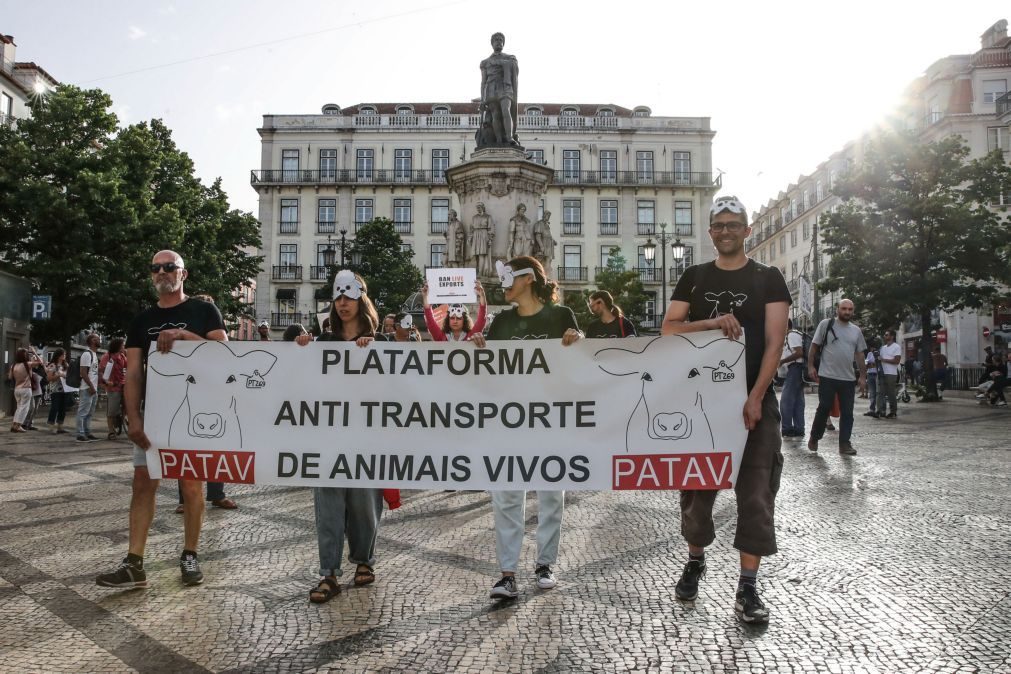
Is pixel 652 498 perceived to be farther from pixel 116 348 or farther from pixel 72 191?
pixel 72 191

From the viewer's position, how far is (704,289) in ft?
15.5

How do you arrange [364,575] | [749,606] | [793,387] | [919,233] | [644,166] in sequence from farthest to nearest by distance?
[644,166] → [919,233] → [793,387] → [364,575] → [749,606]

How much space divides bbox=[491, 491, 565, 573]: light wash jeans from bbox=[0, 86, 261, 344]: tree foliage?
27.0m

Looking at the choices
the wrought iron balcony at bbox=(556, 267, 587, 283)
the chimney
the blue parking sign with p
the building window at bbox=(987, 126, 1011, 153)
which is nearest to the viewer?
the blue parking sign with p

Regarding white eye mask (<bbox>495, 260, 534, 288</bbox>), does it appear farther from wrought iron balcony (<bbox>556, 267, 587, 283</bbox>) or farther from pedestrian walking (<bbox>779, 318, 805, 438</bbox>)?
wrought iron balcony (<bbox>556, 267, 587, 283</bbox>)

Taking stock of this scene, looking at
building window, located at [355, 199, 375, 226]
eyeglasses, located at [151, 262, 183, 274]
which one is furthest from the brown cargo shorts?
building window, located at [355, 199, 375, 226]

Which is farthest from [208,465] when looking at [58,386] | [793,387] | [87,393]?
A: [58,386]

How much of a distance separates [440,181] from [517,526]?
65.7 m

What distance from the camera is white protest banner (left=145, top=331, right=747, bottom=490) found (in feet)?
15.5

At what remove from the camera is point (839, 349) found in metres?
10.9

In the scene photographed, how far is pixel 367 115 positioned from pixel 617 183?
824 inches

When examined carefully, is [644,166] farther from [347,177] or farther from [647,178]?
[347,177]

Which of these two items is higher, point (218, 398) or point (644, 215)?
point (644, 215)

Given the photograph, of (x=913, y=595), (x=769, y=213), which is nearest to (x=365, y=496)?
(x=913, y=595)
